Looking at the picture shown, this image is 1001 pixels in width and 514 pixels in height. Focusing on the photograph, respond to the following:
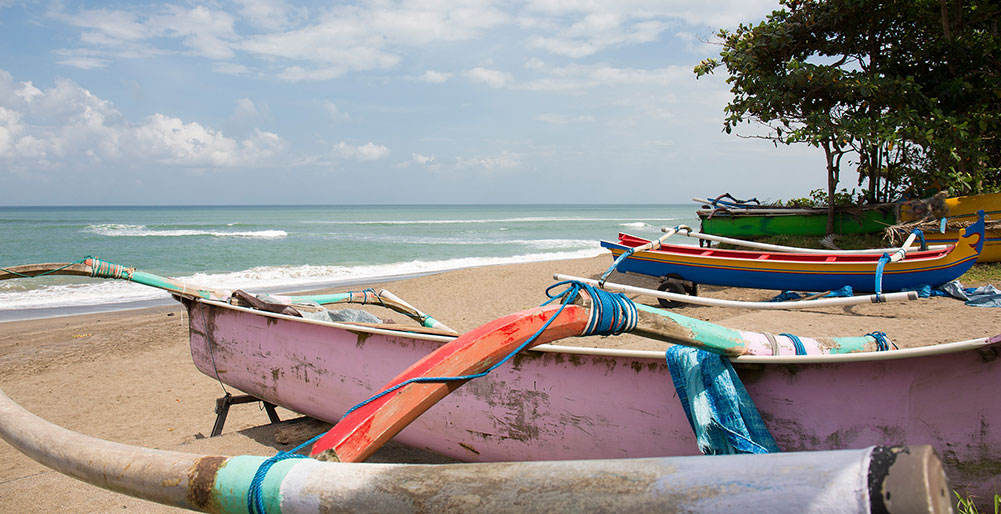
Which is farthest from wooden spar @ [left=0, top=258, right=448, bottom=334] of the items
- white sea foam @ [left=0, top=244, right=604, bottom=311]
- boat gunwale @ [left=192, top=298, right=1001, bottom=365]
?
white sea foam @ [left=0, top=244, right=604, bottom=311]

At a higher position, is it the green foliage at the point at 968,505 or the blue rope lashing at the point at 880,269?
the blue rope lashing at the point at 880,269

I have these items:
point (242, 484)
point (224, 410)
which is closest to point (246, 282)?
point (224, 410)

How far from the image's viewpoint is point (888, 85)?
29.3 ft

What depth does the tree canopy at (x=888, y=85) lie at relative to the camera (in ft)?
28.5

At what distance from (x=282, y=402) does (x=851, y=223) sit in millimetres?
9360

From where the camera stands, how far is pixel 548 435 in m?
2.80

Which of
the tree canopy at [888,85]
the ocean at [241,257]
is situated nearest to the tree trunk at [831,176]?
the tree canopy at [888,85]

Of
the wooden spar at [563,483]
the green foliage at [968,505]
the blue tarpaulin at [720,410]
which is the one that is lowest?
the green foliage at [968,505]

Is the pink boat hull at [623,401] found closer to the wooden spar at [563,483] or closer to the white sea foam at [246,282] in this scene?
the wooden spar at [563,483]

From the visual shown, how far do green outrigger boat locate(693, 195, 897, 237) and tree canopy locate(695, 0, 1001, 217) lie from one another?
565 mm

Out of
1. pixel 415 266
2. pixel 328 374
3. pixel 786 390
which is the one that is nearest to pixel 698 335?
pixel 786 390

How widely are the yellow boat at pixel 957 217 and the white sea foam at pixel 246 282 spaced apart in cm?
1111

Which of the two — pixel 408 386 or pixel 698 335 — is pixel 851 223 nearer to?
pixel 698 335

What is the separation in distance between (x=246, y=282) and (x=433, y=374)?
Result: 1511 cm
